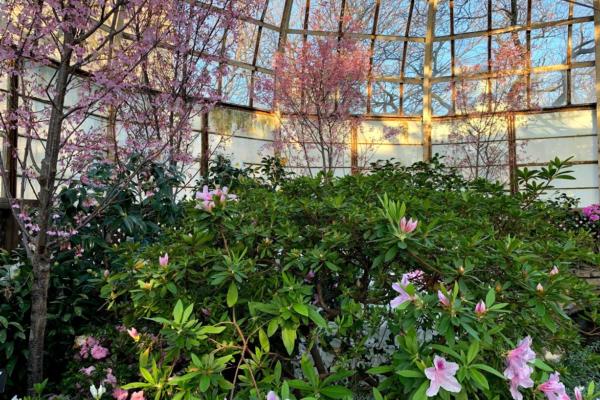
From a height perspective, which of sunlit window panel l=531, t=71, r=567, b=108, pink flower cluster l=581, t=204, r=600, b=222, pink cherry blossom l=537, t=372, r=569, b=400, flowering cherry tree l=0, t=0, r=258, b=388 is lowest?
pink flower cluster l=581, t=204, r=600, b=222

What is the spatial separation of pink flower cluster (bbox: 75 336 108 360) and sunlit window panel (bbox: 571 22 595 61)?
10459 millimetres

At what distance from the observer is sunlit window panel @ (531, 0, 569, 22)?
30.2ft

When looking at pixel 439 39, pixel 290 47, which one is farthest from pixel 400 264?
pixel 439 39

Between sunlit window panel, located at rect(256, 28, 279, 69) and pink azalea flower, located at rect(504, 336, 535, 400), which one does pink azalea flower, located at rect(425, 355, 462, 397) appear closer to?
pink azalea flower, located at rect(504, 336, 535, 400)

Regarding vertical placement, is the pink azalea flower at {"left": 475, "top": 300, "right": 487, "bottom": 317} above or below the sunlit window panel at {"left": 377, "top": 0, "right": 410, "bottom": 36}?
below

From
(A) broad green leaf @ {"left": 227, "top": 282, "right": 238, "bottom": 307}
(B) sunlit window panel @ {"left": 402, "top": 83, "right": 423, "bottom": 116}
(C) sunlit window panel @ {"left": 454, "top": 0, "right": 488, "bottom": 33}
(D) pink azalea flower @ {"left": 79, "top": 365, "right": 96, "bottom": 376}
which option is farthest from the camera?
(B) sunlit window panel @ {"left": 402, "top": 83, "right": 423, "bottom": 116}

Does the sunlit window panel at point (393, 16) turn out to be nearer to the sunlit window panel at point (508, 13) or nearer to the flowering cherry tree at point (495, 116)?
the sunlit window panel at point (508, 13)

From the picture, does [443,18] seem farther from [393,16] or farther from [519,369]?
[519,369]

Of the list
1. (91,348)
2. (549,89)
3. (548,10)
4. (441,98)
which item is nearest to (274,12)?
(441,98)

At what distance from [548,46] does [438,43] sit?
2.26m

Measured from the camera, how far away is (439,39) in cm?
989

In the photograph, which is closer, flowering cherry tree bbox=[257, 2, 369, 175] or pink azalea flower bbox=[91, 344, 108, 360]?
pink azalea flower bbox=[91, 344, 108, 360]

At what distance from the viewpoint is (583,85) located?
9.03m

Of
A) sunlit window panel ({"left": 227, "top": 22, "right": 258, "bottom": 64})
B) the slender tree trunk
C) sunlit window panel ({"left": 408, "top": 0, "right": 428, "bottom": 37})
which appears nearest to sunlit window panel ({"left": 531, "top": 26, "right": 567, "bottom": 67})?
sunlit window panel ({"left": 408, "top": 0, "right": 428, "bottom": 37})
